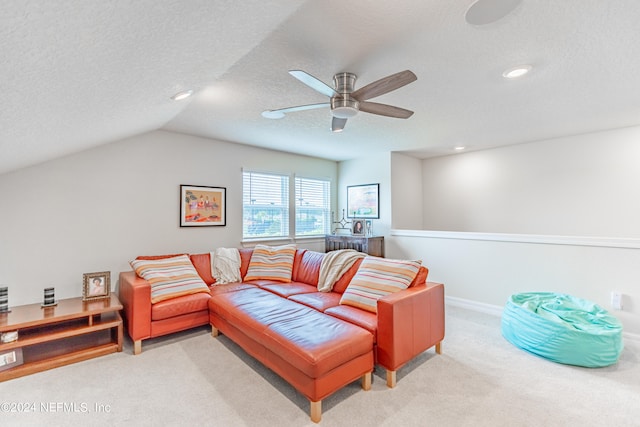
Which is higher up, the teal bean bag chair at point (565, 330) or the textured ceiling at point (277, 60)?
the textured ceiling at point (277, 60)

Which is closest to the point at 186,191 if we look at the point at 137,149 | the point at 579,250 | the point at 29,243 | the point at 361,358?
the point at 137,149

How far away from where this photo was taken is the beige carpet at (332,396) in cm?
180

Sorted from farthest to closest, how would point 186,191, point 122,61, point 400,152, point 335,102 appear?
point 400,152
point 186,191
point 335,102
point 122,61

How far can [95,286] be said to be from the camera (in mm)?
2961

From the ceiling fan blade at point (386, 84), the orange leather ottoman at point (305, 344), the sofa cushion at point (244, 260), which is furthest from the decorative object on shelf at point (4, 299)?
the ceiling fan blade at point (386, 84)

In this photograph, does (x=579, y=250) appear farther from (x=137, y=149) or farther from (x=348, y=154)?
(x=137, y=149)

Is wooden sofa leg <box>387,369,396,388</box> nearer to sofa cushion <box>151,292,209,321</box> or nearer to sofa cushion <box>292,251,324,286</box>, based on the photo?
sofa cushion <box>292,251,324,286</box>

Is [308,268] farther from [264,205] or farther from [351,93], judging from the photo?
[351,93]

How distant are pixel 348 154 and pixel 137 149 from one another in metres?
3.25

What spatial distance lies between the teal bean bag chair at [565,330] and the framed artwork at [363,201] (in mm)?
2608

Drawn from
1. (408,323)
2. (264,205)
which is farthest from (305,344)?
(264,205)

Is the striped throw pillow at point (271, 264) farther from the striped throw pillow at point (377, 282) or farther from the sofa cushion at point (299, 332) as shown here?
the striped throw pillow at point (377, 282)

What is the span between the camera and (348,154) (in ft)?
17.0

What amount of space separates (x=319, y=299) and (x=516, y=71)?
2.56 m
